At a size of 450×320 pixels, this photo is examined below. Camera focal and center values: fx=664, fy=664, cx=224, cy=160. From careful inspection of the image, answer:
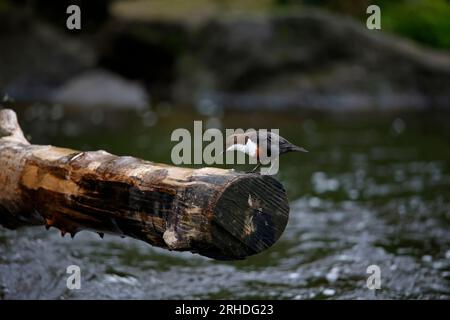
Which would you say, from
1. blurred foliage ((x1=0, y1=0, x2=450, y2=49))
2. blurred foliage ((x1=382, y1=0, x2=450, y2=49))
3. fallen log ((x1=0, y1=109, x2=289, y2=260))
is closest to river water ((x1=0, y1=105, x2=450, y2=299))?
fallen log ((x1=0, y1=109, x2=289, y2=260))

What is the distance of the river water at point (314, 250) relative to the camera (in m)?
4.64

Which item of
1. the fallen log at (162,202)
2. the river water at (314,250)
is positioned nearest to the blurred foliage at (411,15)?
the river water at (314,250)

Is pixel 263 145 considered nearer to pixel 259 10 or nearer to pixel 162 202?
pixel 162 202

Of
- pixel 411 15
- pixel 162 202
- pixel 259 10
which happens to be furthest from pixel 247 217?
pixel 411 15

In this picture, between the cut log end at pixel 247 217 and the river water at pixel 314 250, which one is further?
the river water at pixel 314 250

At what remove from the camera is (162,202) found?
2975mm

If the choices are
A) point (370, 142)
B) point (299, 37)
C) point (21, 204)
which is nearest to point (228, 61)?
point (299, 37)

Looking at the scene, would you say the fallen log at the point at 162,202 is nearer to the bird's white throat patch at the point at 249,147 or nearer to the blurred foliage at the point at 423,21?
the bird's white throat patch at the point at 249,147

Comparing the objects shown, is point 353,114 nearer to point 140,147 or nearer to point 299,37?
point 299,37

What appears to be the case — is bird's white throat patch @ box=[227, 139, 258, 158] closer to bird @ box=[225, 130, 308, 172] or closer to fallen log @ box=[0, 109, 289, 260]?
bird @ box=[225, 130, 308, 172]

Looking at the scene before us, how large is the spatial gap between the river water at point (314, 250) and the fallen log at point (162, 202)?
129cm

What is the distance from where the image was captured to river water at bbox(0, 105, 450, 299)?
4641 millimetres

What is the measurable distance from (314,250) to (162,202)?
288cm
